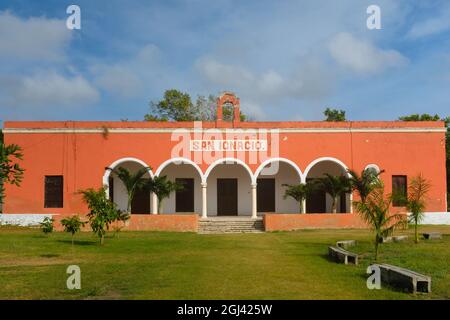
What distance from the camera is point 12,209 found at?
2030 cm

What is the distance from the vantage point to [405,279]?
6.72 metres

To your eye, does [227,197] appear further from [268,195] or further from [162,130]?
[162,130]

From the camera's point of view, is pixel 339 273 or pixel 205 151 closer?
pixel 339 273

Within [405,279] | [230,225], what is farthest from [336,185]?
[405,279]

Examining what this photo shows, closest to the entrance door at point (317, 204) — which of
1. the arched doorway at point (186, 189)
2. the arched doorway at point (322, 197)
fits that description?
the arched doorway at point (322, 197)

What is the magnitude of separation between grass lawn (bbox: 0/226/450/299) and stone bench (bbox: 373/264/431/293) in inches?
6.6

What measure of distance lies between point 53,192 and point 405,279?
16.7 meters

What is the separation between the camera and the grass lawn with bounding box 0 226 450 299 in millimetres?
6512

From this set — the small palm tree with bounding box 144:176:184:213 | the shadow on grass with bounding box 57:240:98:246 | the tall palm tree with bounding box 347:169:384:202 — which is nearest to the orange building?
the small palm tree with bounding box 144:176:184:213

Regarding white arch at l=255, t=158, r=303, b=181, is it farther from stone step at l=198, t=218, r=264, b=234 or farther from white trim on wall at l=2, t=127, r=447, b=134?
stone step at l=198, t=218, r=264, b=234

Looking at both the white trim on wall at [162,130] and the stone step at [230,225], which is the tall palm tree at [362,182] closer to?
the white trim on wall at [162,130]

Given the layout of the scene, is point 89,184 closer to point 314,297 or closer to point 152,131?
point 152,131

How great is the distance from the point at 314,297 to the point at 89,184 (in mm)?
15721
